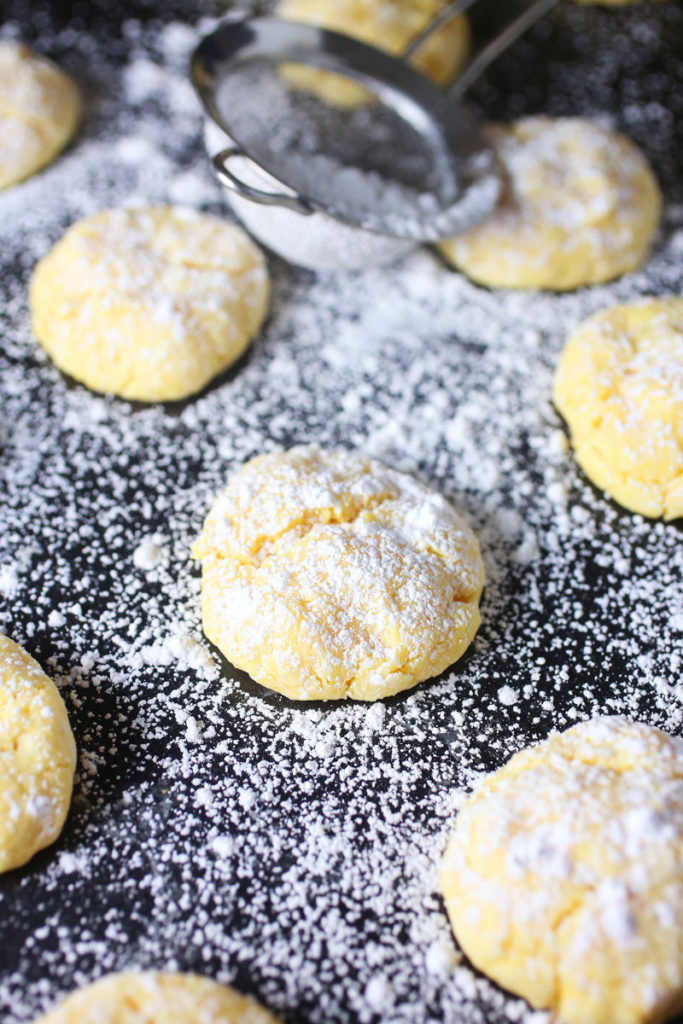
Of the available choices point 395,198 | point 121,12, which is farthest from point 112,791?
point 121,12

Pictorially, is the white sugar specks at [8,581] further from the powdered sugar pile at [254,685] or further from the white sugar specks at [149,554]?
the white sugar specks at [149,554]

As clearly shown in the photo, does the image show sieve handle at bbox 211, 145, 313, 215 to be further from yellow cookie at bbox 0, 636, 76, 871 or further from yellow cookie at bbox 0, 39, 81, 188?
yellow cookie at bbox 0, 636, 76, 871

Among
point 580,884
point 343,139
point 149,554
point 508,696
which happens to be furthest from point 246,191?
point 580,884

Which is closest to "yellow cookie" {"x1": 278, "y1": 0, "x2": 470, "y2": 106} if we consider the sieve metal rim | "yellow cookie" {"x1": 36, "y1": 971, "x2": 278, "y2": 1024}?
the sieve metal rim

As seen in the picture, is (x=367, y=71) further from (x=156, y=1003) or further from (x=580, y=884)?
(x=156, y=1003)

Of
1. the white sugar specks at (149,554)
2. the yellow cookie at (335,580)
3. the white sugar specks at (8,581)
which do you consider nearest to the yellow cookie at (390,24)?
the yellow cookie at (335,580)

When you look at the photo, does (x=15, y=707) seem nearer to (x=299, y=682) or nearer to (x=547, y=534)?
(x=299, y=682)
